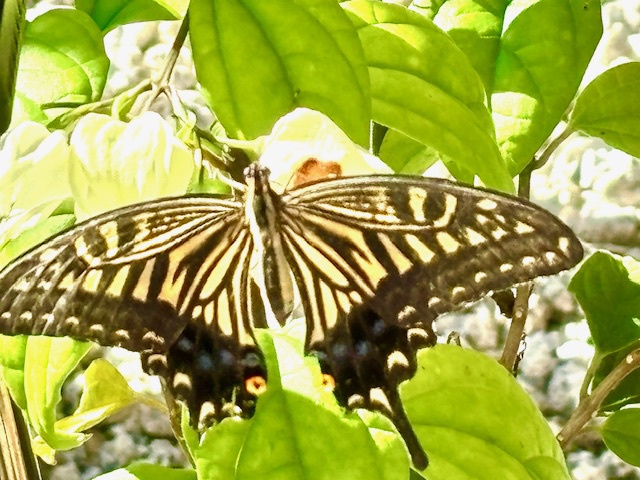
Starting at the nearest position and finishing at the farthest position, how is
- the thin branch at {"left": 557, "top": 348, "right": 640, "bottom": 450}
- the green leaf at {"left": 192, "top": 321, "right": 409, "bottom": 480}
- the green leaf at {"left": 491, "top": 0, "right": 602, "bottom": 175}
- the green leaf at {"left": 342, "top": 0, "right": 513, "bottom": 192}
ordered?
the green leaf at {"left": 192, "top": 321, "right": 409, "bottom": 480} → the green leaf at {"left": 342, "top": 0, "right": 513, "bottom": 192} → the green leaf at {"left": 491, "top": 0, "right": 602, "bottom": 175} → the thin branch at {"left": 557, "top": 348, "right": 640, "bottom": 450}

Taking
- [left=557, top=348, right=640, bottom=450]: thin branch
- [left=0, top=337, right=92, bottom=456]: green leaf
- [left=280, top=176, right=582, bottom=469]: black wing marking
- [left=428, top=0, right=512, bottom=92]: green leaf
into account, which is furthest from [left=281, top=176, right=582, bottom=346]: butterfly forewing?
[left=557, top=348, right=640, bottom=450]: thin branch

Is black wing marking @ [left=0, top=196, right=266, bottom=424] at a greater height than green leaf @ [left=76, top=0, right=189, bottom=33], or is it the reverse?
green leaf @ [left=76, top=0, right=189, bottom=33]

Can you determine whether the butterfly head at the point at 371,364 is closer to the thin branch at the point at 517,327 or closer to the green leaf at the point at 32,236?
the green leaf at the point at 32,236

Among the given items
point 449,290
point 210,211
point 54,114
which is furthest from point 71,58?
point 449,290

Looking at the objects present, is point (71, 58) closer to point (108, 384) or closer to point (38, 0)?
point (108, 384)

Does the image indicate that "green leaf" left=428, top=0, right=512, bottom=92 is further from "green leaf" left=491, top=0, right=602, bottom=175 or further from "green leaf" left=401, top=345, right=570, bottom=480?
"green leaf" left=401, top=345, right=570, bottom=480
